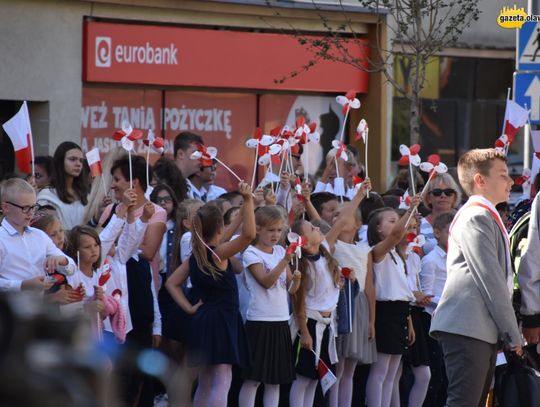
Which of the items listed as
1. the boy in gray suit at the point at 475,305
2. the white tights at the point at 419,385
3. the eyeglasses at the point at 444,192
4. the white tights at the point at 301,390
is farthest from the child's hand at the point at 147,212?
the eyeglasses at the point at 444,192

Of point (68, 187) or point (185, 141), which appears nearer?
point (68, 187)

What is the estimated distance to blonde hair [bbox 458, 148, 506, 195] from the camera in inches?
239

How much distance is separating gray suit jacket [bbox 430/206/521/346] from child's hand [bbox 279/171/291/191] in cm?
320

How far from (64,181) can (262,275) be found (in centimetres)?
190

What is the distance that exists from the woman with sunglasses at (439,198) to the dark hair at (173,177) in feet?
7.29

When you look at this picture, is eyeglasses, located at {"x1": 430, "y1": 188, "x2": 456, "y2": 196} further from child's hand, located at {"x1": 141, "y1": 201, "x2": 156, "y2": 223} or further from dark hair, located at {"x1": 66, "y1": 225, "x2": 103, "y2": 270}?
dark hair, located at {"x1": 66, "y1": 225, "x2": 103, "y2": 270}

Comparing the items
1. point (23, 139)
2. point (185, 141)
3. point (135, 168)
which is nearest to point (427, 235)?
point (185, 141)

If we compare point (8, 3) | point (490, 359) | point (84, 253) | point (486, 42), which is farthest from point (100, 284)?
point (486, 42)

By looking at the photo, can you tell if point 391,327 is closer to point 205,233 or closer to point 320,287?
point 320,287

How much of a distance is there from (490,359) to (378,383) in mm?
2911

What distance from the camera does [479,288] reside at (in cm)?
578

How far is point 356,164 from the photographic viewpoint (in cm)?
1091

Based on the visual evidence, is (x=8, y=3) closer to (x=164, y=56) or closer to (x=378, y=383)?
(x=164, y=56)

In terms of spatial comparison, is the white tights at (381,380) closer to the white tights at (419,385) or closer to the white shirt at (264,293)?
A: the white tights at (419,385)
